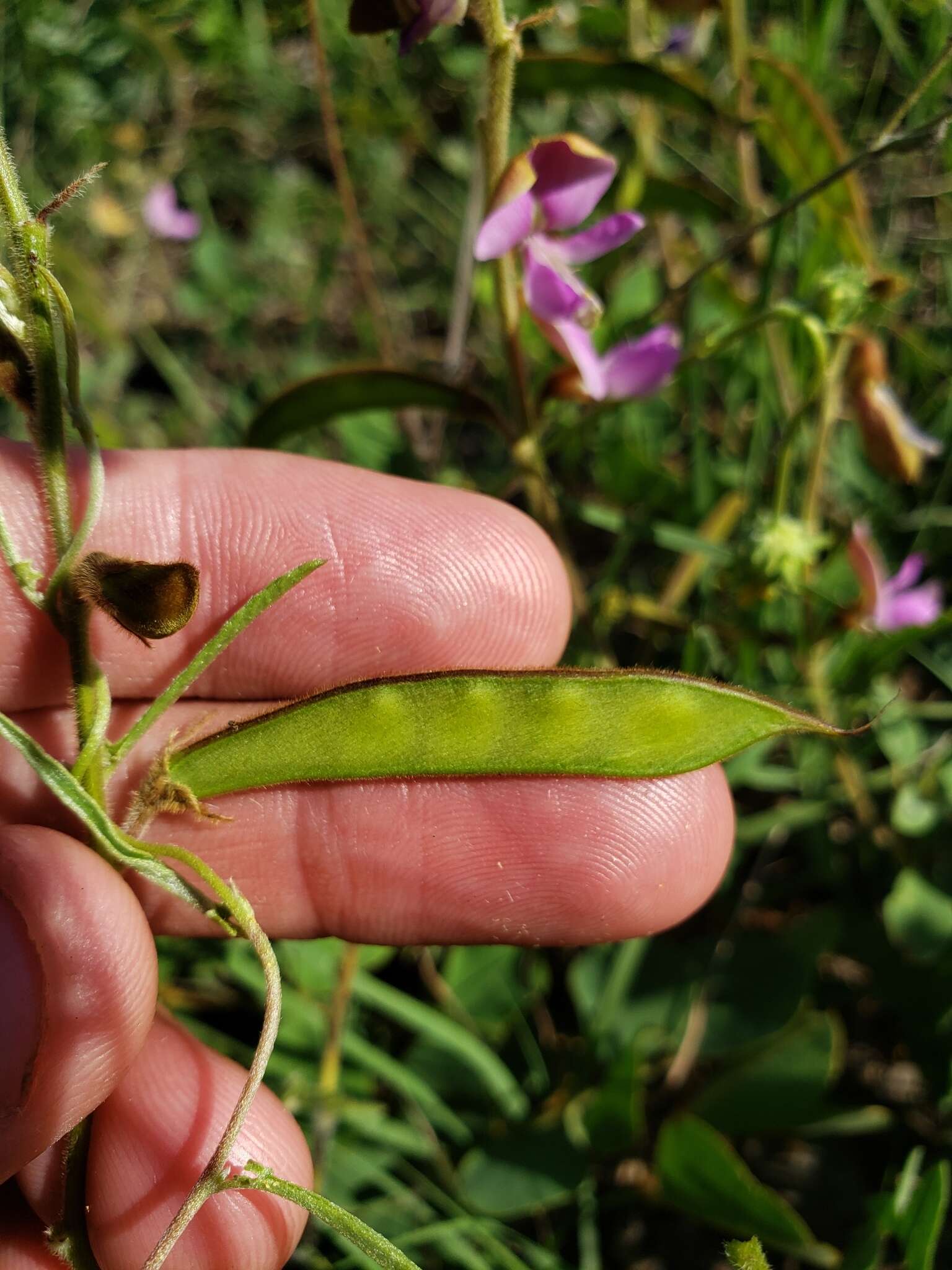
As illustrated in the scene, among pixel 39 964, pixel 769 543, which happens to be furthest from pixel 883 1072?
pixel 39 964

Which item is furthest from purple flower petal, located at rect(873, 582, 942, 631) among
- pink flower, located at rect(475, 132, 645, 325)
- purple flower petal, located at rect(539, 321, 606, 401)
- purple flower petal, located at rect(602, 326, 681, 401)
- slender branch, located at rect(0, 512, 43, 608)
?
slender branch, located at rect(0, 512, 43, 608)

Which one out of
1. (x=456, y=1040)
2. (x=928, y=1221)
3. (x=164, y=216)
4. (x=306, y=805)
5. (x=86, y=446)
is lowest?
(x=456, y=1040)

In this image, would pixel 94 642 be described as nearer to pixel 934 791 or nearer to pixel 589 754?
pixel 589 754

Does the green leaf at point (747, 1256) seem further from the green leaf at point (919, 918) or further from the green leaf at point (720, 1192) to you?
the green leaf at point (919, 918)

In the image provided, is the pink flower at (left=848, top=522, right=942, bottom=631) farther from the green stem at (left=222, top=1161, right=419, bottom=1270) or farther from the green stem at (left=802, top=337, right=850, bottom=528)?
the green stem at (left=222, top=1161, right=419, bottom=1270)

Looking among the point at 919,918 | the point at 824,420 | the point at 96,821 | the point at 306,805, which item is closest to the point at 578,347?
the point at 824,420

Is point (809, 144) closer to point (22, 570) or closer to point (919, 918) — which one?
point (919, 918)
